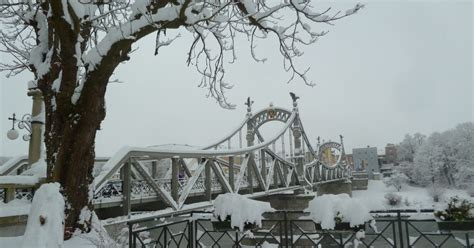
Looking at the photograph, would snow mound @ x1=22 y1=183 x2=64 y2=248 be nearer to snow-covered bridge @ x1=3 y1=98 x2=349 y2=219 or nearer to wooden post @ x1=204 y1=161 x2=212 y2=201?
snow-covered bridge @ x1=3 y1=98 x2=349 y2=219

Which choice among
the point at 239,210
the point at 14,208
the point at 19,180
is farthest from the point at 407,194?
the point at 14,208

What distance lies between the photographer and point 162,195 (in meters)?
8.34

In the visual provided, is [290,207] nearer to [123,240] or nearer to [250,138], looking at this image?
[250,138]

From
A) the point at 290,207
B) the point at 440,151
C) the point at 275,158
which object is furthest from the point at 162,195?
the point at 440,151

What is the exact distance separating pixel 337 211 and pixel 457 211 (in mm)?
1402

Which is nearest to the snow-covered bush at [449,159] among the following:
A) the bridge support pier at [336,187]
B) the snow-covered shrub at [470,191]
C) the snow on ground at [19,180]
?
the snow-covered shrub at [470,191]

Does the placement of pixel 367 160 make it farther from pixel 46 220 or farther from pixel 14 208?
pixel 46 220

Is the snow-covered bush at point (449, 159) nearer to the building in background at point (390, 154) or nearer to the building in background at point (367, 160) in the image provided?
the building in background at point (367, 160)

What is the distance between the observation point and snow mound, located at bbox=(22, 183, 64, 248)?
13.0ft

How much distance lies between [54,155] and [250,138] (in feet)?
60.9

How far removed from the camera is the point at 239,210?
5129 millimetres

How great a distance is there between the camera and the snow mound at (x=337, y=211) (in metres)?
4.73

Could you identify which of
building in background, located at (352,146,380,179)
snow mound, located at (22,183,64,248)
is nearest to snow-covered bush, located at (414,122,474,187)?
building in background, located at (352,146,380,179)

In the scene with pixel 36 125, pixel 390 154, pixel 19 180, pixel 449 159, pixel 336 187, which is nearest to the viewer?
pixel 19 180
